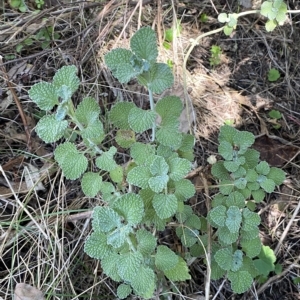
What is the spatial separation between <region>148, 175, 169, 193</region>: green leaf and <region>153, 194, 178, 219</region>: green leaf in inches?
1.1

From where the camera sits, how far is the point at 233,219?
141 centimetres

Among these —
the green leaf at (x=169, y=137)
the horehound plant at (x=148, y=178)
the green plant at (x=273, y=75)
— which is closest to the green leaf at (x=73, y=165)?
the horehound plant at (x=148, y=178)

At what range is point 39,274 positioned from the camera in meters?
1.66

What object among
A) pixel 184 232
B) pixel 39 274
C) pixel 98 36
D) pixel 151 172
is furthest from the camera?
pixel 98 36

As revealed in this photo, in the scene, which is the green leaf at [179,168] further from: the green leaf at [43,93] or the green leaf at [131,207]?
A: the green leaf at [43,93]

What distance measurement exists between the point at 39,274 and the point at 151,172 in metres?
0.67

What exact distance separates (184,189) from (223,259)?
0.27m

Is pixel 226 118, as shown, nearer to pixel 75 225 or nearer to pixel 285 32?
pixel 285 32

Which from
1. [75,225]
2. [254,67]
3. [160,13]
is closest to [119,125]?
[75,225]

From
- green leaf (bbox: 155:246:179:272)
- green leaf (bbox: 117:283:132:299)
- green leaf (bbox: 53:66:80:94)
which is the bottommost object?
green leaf (bbox: 117:283:132:299)

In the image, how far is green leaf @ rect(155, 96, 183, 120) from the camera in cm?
134

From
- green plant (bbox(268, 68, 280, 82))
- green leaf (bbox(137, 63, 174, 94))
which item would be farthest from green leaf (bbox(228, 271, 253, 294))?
green plant (bbox(268, 68, 280, 82))

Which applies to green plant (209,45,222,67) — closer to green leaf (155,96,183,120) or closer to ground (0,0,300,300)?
ground (0,0,300,300)

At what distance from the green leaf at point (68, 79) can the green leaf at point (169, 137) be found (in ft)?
0.89
